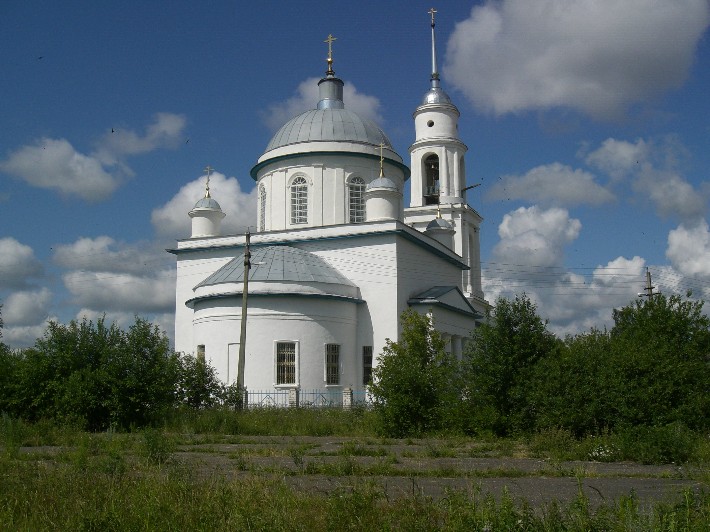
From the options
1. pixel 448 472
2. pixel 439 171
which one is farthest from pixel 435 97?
pixel 448 472

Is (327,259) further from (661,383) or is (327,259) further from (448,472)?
(448,472)

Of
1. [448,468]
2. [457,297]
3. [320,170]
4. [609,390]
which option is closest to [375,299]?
[457,297]

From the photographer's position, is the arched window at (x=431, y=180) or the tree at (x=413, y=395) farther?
the arched window at (x=431, y=180)

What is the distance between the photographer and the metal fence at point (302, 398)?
24.9 metres

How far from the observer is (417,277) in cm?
3134

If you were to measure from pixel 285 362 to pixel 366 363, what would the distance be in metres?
3.78

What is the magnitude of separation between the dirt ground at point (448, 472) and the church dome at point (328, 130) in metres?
22.8

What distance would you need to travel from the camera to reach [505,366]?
620 inches

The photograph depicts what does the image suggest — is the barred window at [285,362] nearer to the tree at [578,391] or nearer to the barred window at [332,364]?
the barred window at [332,364]

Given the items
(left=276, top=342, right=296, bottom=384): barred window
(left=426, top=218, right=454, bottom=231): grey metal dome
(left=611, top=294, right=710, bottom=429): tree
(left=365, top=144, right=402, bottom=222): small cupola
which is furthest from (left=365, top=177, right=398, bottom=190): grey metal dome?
(left=611, top=294, right=710, bottom=429): tree

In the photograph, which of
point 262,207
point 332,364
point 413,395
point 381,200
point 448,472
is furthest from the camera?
point 262,207

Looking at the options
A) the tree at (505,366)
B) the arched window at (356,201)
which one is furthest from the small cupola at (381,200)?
the tree at (505,366)

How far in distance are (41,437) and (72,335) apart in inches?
143

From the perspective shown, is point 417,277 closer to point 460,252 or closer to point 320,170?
point 320,170
